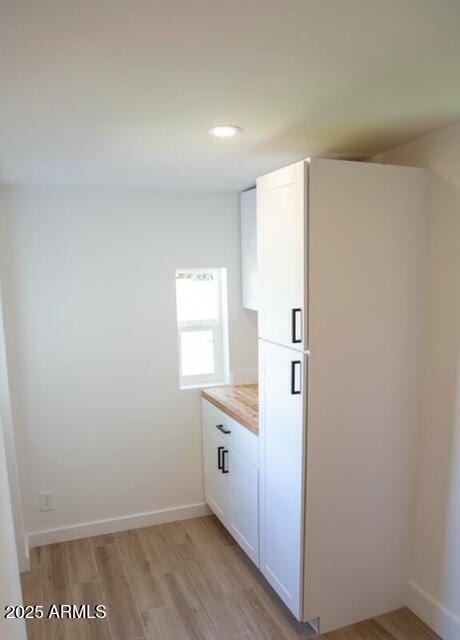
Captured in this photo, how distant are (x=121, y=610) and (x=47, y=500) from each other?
3.18 ft

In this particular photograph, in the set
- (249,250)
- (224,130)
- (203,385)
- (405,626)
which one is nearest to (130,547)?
(203,385)

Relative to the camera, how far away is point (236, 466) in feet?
9.50

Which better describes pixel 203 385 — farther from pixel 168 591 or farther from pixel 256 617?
pixel 256 617

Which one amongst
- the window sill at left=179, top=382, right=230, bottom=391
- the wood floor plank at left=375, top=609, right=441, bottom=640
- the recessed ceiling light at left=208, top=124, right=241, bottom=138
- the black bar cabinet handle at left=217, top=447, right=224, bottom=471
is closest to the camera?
the recessed ceiling light at left=208, top=124, right=241, bottom=138

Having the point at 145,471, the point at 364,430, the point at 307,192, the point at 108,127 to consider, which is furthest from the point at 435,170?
the point at 145,471

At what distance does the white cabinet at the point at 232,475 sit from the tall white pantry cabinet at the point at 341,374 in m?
0.28

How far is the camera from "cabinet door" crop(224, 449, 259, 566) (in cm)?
267

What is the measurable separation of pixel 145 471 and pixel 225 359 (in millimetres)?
1003

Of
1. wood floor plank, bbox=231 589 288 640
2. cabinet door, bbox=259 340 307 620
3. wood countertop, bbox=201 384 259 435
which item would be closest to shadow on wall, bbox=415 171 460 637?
cabinet door, bbox=259 340 307 620

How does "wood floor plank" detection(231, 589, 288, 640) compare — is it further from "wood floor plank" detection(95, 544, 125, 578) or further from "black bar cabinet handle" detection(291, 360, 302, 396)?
"black bar cabinet handle" detection(291, 360, 302, 396)

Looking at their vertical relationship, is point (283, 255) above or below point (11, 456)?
above

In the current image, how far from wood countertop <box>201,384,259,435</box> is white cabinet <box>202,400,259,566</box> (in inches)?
1.9

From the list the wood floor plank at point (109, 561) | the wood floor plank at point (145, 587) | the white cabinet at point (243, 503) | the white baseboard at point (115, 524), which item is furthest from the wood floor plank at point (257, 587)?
the wood floor plank at point (109, 561)

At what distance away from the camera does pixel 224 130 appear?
192 centimetres
